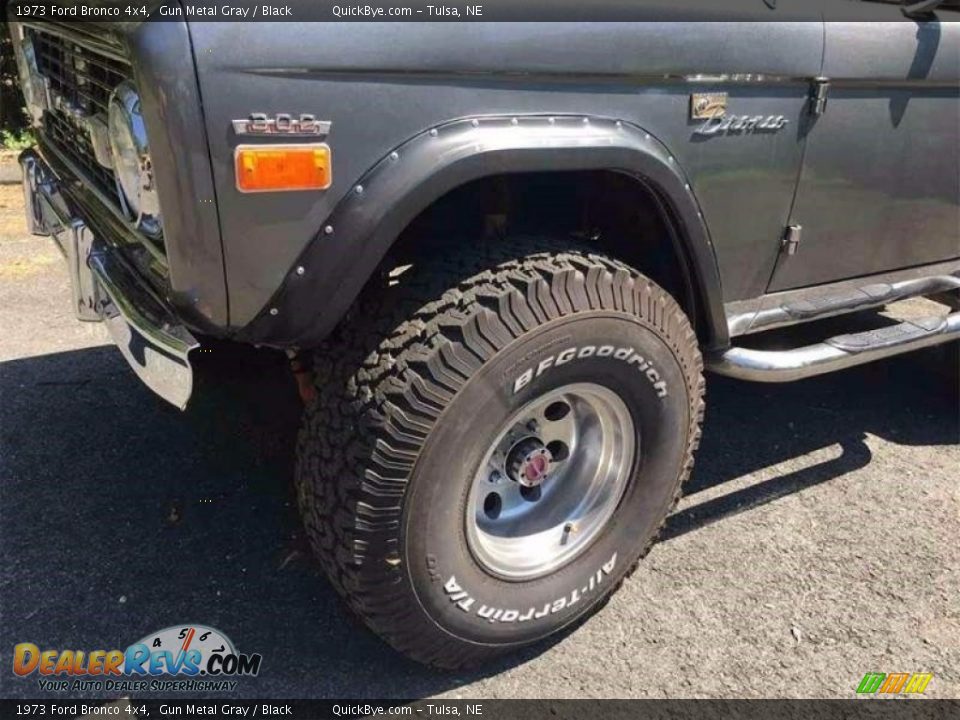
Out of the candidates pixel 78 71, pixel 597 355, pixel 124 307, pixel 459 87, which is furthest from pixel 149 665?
pixel 459 87

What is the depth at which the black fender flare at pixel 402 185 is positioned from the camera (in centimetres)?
174

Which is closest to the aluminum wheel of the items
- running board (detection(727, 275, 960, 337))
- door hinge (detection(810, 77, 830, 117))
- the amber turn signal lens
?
running board (detection(727, 275, 960, 337))

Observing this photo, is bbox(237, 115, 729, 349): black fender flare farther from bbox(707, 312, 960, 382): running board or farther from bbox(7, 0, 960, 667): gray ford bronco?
bbox(707, 312, 960, 382): running board

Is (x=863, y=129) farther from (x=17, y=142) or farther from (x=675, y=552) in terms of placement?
(x=17, y=142)

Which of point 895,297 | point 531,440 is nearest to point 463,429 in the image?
point 531,440

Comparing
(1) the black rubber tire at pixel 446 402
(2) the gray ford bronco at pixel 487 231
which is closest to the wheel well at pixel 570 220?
(2) the gray ford bronco at pixel 487 231

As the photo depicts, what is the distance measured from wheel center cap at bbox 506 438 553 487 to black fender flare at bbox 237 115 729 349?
0.71 metres

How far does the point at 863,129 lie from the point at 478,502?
5.34 ft

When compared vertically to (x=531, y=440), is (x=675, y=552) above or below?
below

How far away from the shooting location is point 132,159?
1.86 metres

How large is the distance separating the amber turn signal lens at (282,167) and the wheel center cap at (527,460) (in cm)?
96

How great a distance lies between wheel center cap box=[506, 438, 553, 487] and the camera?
90.7 inches

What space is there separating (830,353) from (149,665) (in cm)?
229

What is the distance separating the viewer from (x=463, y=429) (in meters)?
1.97
